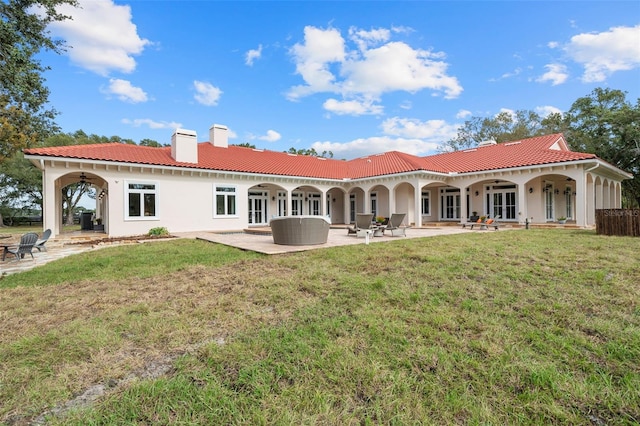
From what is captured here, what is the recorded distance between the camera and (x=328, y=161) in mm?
26562

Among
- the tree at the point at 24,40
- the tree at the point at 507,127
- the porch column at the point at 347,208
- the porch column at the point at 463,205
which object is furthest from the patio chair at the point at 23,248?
the tree at the point at 507,127

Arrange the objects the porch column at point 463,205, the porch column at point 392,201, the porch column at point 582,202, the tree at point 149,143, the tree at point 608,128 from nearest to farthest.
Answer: the porch column at point 582,202 → the porch column at point 463,205 → the porch column at point 392,201 → the tree at point 608,128 → the tree at point 149,143

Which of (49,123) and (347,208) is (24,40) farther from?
(347,208)

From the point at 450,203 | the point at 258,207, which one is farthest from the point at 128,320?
the point at 450,203

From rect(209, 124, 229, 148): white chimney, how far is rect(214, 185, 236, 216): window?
5690mm

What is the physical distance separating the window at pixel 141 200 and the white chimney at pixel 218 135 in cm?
760

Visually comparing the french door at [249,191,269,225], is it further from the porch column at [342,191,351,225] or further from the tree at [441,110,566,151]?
the tree at [441,110,566,151]

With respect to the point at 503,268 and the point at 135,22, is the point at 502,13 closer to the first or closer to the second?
the point at 503,268

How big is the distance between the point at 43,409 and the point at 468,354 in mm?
3568

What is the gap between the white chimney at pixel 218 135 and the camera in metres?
21.8

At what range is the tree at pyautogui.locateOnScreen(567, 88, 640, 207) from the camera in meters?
24.8

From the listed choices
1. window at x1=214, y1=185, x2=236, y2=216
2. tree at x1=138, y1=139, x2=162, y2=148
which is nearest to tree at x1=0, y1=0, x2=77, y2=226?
window at x1=214, y1=185, x2=236, y2=216

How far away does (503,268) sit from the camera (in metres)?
5.71

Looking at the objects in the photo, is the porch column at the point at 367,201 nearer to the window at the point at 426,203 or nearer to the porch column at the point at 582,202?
the window at the point at 426,203
